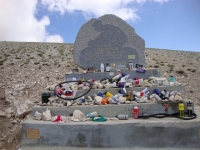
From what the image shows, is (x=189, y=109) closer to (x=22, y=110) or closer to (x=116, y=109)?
(x=116, y=109)

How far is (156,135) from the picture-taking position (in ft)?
15.9

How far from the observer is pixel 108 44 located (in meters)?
8.51

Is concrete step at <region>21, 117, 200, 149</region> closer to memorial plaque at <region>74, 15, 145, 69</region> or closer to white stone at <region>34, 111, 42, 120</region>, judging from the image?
white stone at <region>34, 111, 42, 120</region>

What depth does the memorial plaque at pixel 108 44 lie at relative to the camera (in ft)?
27.9

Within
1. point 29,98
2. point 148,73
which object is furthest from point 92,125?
point 29,98

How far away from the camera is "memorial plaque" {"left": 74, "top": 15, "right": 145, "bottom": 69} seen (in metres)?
8.50

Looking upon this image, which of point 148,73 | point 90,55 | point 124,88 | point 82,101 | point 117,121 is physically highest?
point 90,55

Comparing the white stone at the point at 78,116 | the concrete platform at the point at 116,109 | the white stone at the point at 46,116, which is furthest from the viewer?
the concrete platform at the point at 116,109

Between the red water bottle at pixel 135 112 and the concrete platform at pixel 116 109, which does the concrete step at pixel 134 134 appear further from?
the concrete platform at pixel 116 109

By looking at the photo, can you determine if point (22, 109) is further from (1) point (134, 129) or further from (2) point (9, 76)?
(2) point (9, 76)

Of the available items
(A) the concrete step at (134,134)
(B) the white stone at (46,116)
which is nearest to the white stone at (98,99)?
(A) the concrete step at (134,134)

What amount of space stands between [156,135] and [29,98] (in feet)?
24.4

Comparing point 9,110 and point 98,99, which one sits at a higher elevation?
point 98,99

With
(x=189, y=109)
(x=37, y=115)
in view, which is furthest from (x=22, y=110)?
(x=189, y=109)
